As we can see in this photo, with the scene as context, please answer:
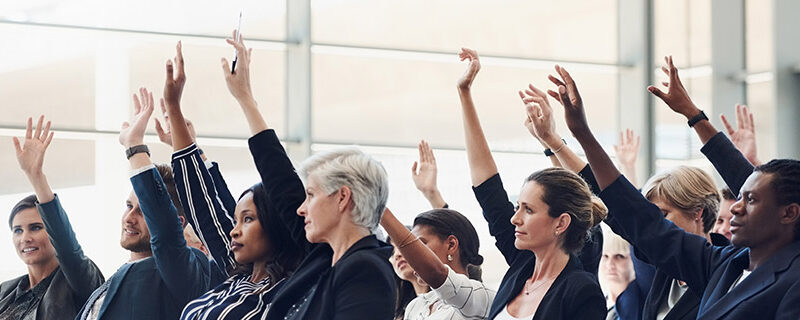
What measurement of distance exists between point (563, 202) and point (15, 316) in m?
2.16

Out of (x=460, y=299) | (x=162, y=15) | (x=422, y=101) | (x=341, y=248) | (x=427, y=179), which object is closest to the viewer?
(x=341, y=248)

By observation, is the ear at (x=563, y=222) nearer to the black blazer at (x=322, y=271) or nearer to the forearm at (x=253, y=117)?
the black blazer at (x=322, y=271)

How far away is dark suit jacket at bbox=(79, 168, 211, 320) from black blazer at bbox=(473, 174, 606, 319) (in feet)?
2.79

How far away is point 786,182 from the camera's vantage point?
8.68 feet

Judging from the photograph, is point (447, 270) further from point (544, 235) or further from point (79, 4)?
point (79, 4)

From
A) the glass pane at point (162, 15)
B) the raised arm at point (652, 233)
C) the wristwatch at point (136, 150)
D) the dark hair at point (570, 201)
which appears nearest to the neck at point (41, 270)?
the wristwatch at point (136, 150)

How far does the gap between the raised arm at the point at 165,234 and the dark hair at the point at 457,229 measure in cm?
70

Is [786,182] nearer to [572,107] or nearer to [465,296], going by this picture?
[572,107]

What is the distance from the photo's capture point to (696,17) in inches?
329

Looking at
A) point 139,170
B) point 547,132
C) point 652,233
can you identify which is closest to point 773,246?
point 652,233

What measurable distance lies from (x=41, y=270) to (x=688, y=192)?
227 centimetres

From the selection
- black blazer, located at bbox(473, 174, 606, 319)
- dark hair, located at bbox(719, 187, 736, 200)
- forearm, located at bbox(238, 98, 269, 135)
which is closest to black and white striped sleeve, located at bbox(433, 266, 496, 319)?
black blazer, located at bbox(473, 174, 606, 319)

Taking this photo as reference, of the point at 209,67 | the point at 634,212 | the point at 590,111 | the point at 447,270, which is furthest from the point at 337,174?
the point at 590,111

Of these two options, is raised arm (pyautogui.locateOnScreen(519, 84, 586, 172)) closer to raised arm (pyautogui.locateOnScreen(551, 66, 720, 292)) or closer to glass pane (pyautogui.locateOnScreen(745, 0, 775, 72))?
raised arm (pyautogui.locateOnScreen(551, 66, 720, 292))
